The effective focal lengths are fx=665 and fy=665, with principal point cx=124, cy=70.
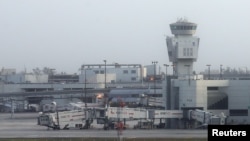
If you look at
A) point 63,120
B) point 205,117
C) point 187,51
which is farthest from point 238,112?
point 63,120

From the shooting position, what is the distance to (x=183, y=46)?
85.4 meters

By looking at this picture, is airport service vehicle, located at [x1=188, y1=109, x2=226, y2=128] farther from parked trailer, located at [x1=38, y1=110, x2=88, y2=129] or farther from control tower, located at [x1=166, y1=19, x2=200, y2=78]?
parked trailer, located at [x1=38, y1=110, x2=88, y2=129]

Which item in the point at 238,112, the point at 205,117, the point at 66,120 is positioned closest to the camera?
the point at 205,117

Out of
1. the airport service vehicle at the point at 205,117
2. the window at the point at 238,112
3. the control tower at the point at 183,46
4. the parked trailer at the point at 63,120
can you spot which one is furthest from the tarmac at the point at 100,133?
the control tower at the point at 183,46

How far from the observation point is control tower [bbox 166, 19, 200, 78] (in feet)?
281

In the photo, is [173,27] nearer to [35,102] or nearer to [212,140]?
[35,102]

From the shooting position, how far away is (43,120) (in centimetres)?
7112

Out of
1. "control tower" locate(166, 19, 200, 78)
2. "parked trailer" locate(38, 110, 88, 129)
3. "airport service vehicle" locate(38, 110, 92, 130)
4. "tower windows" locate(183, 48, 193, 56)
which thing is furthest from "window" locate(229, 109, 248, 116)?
"parked trailer" locate(38, 110, 88, 129)

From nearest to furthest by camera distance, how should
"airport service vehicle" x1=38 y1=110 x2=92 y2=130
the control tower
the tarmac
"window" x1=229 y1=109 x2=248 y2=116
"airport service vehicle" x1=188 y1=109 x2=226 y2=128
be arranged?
the tarmac, "airport service vehicle" x1=188 y1=109 x2=226 y2=128, "airport service vehicle" x1=38 y1=110 x2=92 y2=130, "window" x1=229 y1=109 x2=248 y2=116, the control tower

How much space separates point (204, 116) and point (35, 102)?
7162 centimetres

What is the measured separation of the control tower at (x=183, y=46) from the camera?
85.6 m

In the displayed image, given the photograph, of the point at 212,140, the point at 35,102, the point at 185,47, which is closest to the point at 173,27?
the point at 185,47

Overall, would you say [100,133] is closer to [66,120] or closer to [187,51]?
[66,120]

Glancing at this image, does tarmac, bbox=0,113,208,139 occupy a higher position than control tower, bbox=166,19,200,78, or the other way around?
control tower, bbox=166,19,200,78
